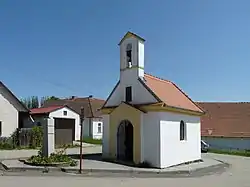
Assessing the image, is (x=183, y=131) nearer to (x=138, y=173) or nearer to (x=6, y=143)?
(x=138, y=173)

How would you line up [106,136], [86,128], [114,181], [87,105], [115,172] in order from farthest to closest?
1. [87,105]
2. [86,128]
3. [106,136]
4. [115,172]
5. [114,181]

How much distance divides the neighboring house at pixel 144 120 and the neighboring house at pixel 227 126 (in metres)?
23.3

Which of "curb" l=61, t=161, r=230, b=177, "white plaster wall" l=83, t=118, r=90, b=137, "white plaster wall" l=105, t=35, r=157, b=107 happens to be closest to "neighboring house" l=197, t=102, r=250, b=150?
"white plaster wall" l=83, t=118, r=90, b=137

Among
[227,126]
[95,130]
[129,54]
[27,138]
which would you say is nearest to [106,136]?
[129,54]

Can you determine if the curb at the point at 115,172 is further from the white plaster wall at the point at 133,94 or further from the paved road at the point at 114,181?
the white plaster wall at the point at 133,94

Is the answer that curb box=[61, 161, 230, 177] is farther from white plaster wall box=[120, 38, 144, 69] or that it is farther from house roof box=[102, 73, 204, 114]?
white plaster wall box=[120, 38, 144, 69]

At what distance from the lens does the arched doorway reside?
22688 mm

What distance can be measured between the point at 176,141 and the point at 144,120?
8.19ft

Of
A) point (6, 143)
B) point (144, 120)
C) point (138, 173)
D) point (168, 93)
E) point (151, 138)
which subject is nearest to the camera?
point (138, 173)

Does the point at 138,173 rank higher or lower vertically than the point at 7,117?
lower

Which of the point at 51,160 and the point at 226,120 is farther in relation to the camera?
the point at 226,120

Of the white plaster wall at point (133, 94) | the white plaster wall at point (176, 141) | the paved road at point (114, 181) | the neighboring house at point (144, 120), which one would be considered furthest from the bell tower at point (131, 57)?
the paved road at point (114, 181)

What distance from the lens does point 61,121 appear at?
1753 inches

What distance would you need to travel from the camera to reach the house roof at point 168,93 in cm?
2153
